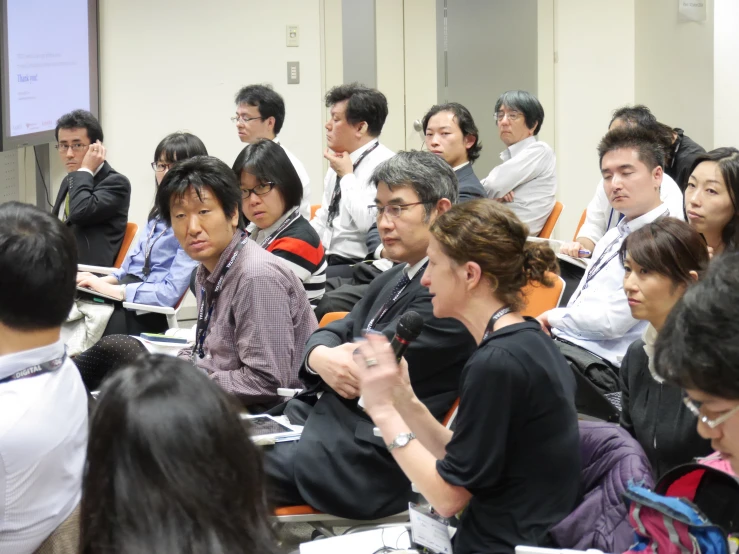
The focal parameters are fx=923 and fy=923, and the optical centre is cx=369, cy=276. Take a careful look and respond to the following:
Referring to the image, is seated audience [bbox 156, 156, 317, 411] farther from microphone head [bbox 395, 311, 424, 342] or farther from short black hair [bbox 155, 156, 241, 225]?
microphone head [bbox 395, 311, 424, 342]

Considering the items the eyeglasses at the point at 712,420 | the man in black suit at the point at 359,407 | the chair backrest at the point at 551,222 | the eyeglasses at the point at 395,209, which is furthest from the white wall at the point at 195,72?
the eyeglasses at the point at 712,420

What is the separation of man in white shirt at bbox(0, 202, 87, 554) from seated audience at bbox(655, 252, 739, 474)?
1.04 m

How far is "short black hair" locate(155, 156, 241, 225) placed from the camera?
3.11m

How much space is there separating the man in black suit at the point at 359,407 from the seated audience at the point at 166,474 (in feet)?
4.53

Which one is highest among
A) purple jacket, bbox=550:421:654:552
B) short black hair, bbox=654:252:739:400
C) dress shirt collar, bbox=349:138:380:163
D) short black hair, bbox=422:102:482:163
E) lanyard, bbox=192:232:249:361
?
short black hair, bbox=422:102:482:163

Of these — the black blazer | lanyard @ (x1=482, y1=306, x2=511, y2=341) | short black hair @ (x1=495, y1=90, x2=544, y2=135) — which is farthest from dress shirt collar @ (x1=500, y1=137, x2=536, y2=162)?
lanyard @ (x1=482, y1=306, x2=511, y2=341)

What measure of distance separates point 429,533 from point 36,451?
0.85 m

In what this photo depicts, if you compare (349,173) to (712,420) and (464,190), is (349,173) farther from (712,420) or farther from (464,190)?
(712,420)

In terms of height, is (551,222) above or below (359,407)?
above

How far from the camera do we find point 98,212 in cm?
525

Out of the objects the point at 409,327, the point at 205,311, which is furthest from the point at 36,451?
the point at 205,311

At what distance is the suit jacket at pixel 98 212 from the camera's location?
521 cm

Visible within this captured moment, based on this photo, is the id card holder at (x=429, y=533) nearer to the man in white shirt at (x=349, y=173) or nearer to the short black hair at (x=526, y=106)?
the man in white shirt at (x=349, y=173)

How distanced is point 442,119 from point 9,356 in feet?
12.5
